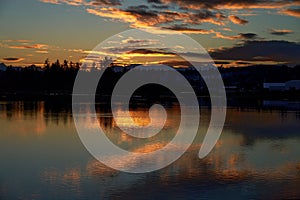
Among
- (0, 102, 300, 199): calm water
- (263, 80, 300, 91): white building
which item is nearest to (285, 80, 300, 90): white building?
(263, 80, 300, 91): white building

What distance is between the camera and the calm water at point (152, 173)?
1090 cm

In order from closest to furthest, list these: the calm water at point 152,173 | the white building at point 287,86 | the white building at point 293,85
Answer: the calm water at point 152,173 < the white building at point 293,85 < the white building at point 287,86

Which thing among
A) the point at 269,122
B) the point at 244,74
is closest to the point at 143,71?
the point at 244,74

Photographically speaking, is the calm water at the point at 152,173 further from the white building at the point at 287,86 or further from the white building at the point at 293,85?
the white building at the point at 287,86

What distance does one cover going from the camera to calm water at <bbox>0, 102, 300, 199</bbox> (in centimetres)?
1090

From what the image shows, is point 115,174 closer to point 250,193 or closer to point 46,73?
point 250,193

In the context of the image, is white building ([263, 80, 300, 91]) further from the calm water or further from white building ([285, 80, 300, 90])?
the calm water

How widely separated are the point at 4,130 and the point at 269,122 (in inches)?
639

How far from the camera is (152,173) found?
42.9ft

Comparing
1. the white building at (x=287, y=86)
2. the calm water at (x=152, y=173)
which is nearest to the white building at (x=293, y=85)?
the white building at (x=287, y=86)

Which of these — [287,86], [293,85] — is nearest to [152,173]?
[293,85]

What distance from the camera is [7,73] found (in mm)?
139875

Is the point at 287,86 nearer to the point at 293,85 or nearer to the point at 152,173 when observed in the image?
the point at 293,85

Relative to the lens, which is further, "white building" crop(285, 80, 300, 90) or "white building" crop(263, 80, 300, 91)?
"white building" crop(263, 80, 300, 91)
